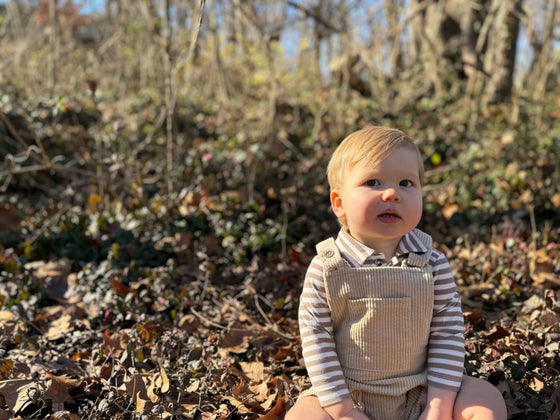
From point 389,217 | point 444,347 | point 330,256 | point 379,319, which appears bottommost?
point 444,347

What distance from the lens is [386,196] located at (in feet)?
6.09

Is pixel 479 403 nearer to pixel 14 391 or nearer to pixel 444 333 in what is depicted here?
pixel 444 333

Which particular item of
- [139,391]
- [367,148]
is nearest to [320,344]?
[367,148]

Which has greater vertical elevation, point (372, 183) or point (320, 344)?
point (372, 183)

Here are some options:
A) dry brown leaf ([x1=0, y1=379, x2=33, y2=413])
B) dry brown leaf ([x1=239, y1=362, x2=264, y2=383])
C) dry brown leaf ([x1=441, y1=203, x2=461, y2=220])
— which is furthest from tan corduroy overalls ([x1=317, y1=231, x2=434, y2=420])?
dry brown leaf ([x1=441, y1=203, x2=461, y2=220])

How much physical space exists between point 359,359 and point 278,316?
1.13 metres

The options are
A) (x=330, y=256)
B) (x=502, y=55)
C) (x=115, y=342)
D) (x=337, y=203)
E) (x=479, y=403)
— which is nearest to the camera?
(x=479, y=403)

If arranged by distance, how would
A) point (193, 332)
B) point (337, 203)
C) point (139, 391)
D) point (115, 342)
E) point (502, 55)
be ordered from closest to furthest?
point (337, 203)
point (139, 391)
point (115, 342)
point (193, 332)
point (502, 55)

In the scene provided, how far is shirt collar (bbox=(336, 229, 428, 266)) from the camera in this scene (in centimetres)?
195

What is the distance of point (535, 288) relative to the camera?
10.3ft

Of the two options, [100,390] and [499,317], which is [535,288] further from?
[100,390]

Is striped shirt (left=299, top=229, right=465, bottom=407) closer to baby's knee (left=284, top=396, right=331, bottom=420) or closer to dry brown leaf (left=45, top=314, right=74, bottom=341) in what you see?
baby's knee (left=284, top=396, right=331, bottom=420)

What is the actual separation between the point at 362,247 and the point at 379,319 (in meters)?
0.27

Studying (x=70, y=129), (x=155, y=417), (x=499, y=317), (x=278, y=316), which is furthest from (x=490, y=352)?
(x=70, y=129)
